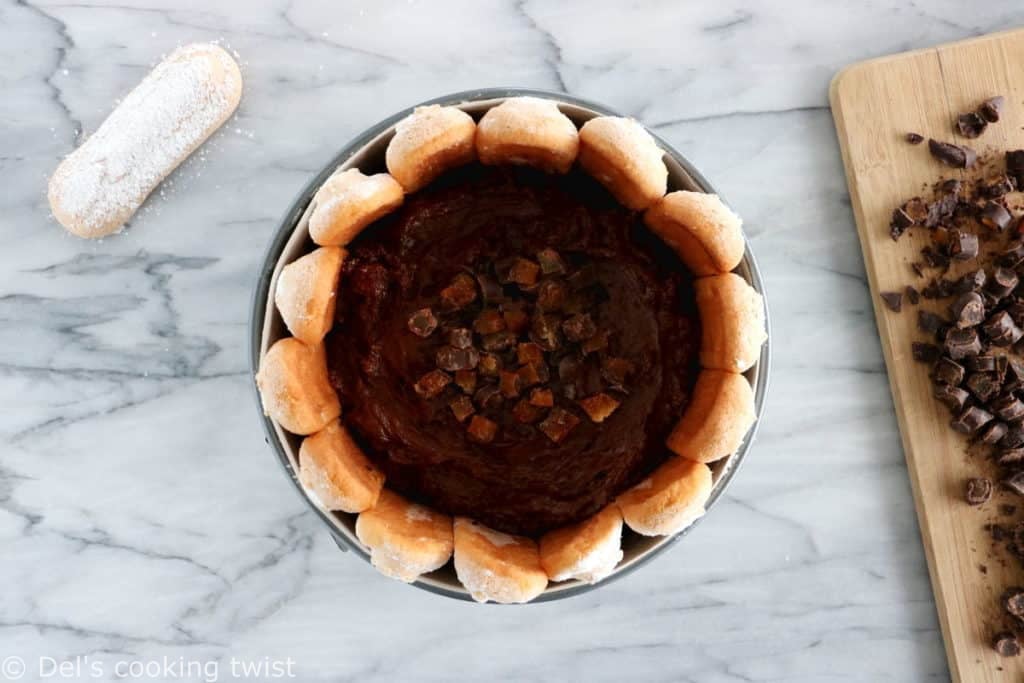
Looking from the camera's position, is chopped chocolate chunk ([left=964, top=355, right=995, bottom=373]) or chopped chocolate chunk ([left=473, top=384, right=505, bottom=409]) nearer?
chopped chocolate chunk ([left=473, top=384, right=505, bottom=409])

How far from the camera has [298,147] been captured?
196cm

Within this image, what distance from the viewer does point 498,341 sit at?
1.58 meters

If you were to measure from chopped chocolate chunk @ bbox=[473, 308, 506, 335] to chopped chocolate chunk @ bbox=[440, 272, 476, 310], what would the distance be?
1.4 inches

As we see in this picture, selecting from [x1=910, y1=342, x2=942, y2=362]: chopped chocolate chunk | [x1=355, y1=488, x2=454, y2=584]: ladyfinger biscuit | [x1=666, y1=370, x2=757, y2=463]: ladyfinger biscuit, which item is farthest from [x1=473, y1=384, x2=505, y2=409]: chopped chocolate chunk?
[x1=910, y1=342, x2=942, y2=362]: chopped chocolate chunk

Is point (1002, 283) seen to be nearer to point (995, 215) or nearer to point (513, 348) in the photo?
point (995, 215)

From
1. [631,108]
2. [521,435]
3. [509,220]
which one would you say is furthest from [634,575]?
[631,108]

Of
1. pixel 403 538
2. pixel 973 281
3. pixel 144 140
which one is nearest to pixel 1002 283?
pixel 973 281

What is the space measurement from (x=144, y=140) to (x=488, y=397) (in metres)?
0.89

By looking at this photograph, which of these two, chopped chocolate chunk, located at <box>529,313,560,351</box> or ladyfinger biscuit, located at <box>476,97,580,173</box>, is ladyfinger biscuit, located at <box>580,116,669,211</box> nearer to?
ladyfinger biscuit, located at <box>476,97,580,173</box>

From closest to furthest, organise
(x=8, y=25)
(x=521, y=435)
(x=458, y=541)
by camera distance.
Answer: (x=458, y=541) < (x=521, y=435) < (x=8, y=25)

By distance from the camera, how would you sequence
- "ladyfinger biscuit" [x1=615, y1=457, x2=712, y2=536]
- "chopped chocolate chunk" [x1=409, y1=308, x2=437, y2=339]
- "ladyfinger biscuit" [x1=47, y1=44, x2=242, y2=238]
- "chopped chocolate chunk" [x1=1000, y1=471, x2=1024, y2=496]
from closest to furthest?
"ladyfinger biscuit" [x1=615, y1=457, x2=712, y2=536], "chopped chocolate chunk" [x1=409, y1=308, x2=437, y2=339], "ladyfinger biscuit" [x1=47, y1=44, x2=242, y2=238], "chopped chocolate chunk" [x1=1000, y1=471, x2=1024, y2=496]

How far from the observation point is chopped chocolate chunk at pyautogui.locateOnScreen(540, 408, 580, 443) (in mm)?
1554

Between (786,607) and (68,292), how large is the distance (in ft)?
5.55

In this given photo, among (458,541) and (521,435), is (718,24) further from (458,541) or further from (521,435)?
(458,541)
